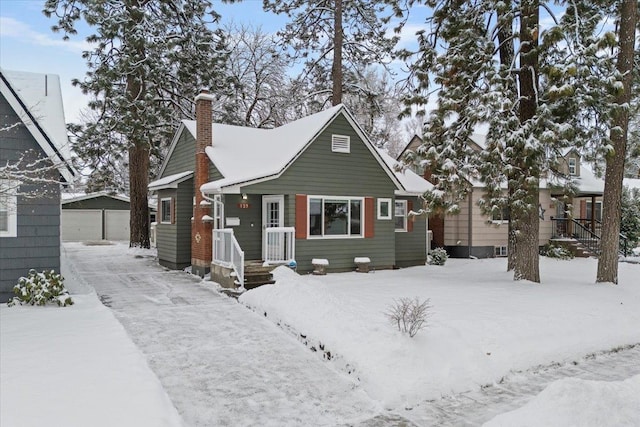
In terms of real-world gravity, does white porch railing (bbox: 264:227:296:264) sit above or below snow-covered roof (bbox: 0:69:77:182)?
below

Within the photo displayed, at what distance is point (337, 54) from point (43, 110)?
15746 mm

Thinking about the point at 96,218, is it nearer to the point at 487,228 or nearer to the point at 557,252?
the point at 487,228

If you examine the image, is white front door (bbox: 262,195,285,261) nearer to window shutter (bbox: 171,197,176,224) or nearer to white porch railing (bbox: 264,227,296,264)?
white porch railing (bbox: 264,227,296,264)

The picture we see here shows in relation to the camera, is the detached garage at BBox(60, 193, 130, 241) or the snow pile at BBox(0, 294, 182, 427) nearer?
the snow pile at BBox(0, 294, 182, 427)

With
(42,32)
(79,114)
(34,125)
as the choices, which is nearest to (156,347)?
(34,125)

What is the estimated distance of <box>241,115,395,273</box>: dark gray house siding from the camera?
13945 mm

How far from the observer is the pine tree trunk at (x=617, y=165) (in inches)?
466

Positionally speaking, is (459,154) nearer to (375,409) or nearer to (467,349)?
(467,349)

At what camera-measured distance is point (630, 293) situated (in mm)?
11234

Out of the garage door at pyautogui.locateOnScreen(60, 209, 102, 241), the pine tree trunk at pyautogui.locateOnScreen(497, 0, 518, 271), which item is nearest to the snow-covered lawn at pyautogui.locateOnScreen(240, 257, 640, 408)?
the pine tree trunk at pyautogui.locateOnScreen(497, 0, 518, 271)

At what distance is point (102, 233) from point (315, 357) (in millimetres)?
30563

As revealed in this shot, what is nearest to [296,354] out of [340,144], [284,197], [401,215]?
[284,197]

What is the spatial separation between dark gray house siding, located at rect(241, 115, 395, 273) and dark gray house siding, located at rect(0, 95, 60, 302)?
4994 mm

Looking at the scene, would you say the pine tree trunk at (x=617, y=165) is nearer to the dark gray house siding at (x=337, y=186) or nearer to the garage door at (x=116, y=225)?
the dark gray house siding at (x=337, y=186)
